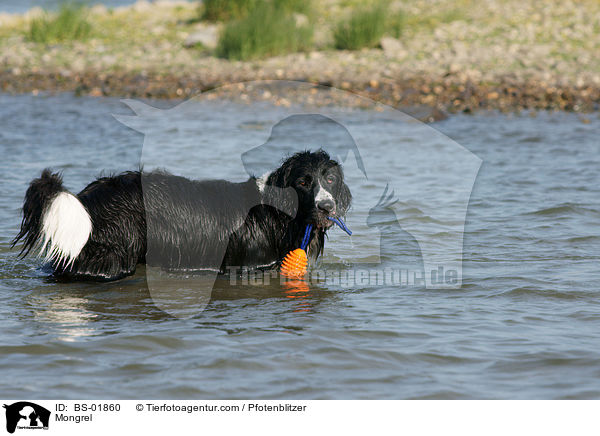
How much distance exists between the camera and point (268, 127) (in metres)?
A: 11.5

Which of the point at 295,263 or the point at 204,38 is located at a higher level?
the point at 204,38

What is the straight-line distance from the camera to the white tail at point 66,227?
4.91 m

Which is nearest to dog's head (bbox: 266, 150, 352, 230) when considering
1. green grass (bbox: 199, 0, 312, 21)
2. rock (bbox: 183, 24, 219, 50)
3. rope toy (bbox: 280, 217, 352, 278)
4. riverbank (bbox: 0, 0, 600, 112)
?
rope toy (bbox: 280, 217, 352, 278)

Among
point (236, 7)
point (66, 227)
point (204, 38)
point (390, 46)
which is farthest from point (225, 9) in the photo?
point (66, 227)

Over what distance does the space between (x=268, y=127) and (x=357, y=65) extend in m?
3.32

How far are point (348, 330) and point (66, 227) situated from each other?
2.01m

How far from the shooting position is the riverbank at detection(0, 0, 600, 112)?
41.8 ft

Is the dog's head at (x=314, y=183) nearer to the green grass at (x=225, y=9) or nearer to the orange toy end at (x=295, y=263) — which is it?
the orange toy end at (x=295, y=263)

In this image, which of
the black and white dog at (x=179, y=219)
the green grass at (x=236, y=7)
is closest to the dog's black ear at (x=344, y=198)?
the black and white dog at (x=179, y=219)

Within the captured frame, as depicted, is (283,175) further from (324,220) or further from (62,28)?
(62,28)

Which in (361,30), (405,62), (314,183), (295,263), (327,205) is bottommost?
(295,263)

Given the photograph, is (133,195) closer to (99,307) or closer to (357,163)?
(99,307)
